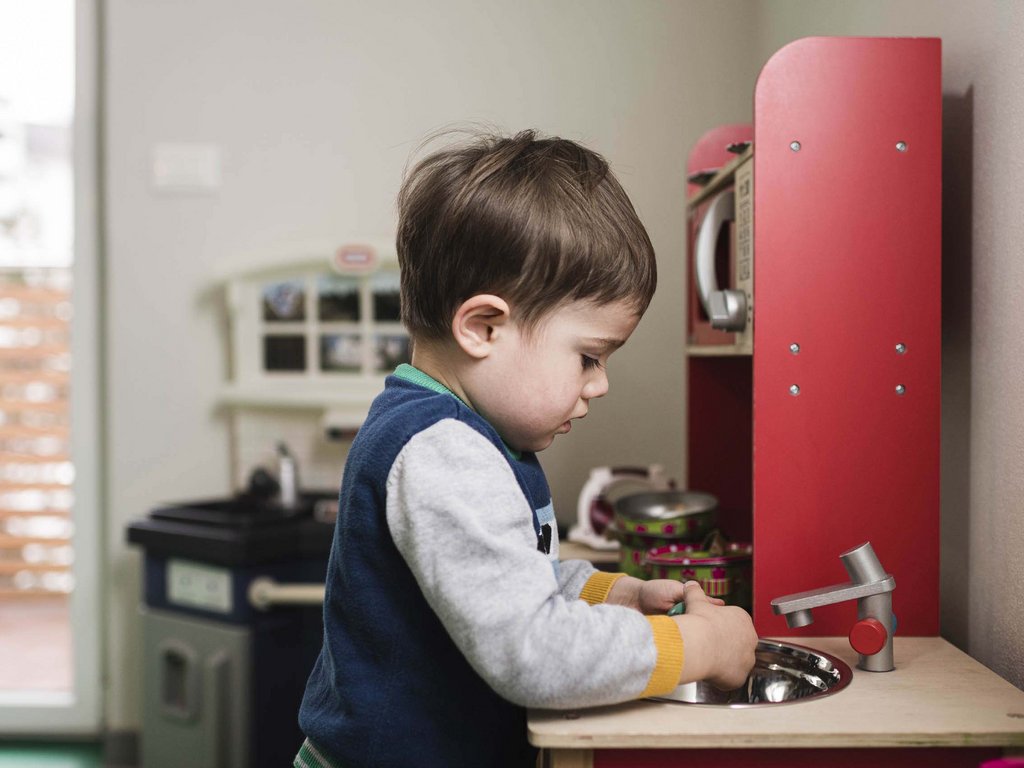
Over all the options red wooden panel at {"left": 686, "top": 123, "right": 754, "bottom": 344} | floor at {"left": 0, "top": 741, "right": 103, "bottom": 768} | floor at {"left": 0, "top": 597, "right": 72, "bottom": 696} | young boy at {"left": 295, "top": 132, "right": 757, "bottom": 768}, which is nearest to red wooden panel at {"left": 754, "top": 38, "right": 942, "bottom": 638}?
young boy at {"left": 295, "top": 132, "right": 757, "bottom": 768}

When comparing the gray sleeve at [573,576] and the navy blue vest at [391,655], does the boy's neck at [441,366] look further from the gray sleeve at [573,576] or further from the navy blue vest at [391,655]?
the gray sleeve at [573,576]

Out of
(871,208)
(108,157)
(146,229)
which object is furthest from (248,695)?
(871,208)

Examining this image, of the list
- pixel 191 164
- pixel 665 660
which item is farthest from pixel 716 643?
pixel 191 164

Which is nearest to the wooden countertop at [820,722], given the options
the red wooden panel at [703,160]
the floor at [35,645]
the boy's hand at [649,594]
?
the boy's hand at [649,594]

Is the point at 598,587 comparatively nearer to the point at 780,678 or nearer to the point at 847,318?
the point at 780,678

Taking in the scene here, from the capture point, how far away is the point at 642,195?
7.83ft

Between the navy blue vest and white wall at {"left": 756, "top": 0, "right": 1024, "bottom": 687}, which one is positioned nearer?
the navy blue vest

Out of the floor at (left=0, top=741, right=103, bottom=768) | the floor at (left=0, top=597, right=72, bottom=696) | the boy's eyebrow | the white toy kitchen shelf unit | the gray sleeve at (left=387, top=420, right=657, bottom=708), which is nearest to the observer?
the gray sleeve at (left=387, top=420, right=657, bottom=708)

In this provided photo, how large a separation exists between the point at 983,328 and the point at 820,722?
536 millimetres

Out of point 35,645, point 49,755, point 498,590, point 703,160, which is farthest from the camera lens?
point 35,645

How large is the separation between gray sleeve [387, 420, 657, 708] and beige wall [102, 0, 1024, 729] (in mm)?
1572

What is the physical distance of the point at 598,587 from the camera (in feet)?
3.67

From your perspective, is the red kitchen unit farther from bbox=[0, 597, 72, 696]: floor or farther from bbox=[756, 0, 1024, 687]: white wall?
bbox=[0, 597, 72, 696]: floor

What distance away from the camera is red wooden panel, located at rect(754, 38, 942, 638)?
112 centimetres
